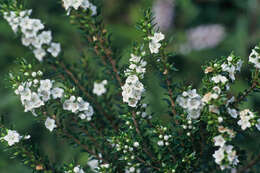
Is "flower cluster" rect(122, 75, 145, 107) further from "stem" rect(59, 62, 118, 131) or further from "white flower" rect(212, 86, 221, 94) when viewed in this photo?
"stem" rect(59, 62, 118, 131)

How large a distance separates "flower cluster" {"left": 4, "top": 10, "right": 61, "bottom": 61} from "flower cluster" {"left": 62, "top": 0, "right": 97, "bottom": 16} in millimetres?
204

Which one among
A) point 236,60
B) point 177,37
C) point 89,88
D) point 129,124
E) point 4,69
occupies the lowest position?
point 129,124

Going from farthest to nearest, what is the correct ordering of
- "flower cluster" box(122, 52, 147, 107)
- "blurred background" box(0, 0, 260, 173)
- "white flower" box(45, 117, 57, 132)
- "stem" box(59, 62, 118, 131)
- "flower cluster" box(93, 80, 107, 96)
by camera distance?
"blurred background" box(0, 0, 260, 173) → "stem" box(59, 62, 118, 131) → "flower cluster" box(93, 80, 107, 96) → "white flower" box(45, 117, 57, 132) → "flower cluster" box(122, 52, 147, 107)

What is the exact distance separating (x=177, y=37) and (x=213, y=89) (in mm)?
4072

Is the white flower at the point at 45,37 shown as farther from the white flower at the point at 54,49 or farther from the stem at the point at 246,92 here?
the stem at the point at 246,92

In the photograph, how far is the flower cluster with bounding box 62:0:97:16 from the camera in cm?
213

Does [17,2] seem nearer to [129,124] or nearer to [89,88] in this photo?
[89,88]

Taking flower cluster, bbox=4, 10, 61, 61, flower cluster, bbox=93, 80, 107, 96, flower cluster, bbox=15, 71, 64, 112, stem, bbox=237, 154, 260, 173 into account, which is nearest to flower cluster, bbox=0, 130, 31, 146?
flower cluster, bbox=15, 71, 64, 112

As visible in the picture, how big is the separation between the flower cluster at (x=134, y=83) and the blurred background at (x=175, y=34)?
3052 mm

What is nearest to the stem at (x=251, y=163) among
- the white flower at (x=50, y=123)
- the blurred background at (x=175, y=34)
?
the white flower at (x=50, y=123)

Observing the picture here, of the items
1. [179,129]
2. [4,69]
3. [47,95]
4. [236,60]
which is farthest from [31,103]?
[4,69]

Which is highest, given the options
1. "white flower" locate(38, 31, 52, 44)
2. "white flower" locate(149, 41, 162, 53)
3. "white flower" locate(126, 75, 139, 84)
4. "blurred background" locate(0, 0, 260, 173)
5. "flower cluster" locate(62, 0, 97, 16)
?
"blurred background" locate(0, 0, 260, 173)

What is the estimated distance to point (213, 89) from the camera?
1.89 metres

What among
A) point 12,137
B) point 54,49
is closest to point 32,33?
point 54,49
